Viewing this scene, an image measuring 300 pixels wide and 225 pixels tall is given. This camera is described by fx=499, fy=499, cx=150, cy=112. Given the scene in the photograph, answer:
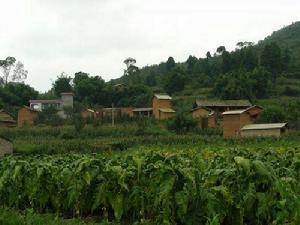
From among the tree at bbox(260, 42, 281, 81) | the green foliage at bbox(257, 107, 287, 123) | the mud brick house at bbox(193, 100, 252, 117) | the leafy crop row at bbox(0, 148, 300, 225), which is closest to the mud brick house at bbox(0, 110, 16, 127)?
the mud brick house at bbox(193, 100, 252, 117)

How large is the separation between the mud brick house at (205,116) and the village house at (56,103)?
1929cm

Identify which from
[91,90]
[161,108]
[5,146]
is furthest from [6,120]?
A: [5,146]

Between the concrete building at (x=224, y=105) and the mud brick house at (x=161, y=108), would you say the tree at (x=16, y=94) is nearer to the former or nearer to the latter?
the mud brick house at (x=161, y=108)

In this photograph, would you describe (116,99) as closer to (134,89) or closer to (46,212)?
(134,89)

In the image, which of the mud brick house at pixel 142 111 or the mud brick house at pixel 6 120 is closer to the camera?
the mud brick house at pixel 6 120

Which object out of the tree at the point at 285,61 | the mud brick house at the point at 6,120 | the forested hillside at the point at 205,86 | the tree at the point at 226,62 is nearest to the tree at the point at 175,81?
the forested hillside at the point at 205,86

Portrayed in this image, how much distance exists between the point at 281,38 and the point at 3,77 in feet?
268

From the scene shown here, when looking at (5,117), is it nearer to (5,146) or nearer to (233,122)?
(5,146)

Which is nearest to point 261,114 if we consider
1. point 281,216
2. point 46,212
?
point 46,212

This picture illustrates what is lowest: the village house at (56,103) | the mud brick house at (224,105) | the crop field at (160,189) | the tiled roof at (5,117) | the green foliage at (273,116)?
the crop field at (160,189)

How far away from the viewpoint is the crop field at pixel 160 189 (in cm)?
678

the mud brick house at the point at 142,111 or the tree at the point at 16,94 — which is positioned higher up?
the tree at the point at 16,94

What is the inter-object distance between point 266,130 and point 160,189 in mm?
42923

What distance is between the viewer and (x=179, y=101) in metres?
76.7
